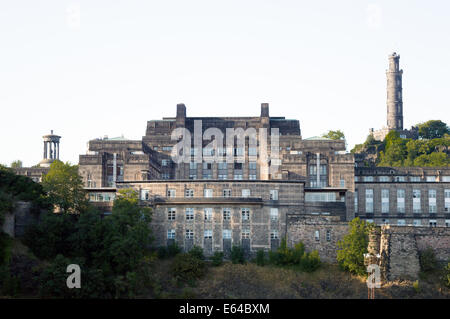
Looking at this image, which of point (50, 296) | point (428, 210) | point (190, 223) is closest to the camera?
point (50, 296)

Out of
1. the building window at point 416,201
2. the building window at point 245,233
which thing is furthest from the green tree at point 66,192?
the building window at point 416,201

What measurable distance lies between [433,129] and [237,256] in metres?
97.7

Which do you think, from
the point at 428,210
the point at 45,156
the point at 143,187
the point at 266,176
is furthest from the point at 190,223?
the point at 45,156

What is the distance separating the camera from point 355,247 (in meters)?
98.6

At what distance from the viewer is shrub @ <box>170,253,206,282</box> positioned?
96.2m

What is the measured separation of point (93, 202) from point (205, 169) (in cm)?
2891

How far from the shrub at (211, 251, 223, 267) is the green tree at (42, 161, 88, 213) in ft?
57.3

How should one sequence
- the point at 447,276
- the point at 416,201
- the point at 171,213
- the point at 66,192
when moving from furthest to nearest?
1. the point at 416,201
2. the point at 66,192
3. the point at 171,213
4. the point at 447,276

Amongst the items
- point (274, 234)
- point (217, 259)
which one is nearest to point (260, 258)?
point (274, 234)

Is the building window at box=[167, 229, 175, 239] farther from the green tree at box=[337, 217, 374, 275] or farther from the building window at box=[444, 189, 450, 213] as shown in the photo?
the building window at box=[444, 189, 450, 213]

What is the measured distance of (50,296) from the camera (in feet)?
292

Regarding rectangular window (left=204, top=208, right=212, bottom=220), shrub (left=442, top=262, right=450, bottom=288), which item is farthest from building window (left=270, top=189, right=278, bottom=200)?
shrub (left=442, top=262, right=450, bottom=288)

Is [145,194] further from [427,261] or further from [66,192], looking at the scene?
[427,261]
